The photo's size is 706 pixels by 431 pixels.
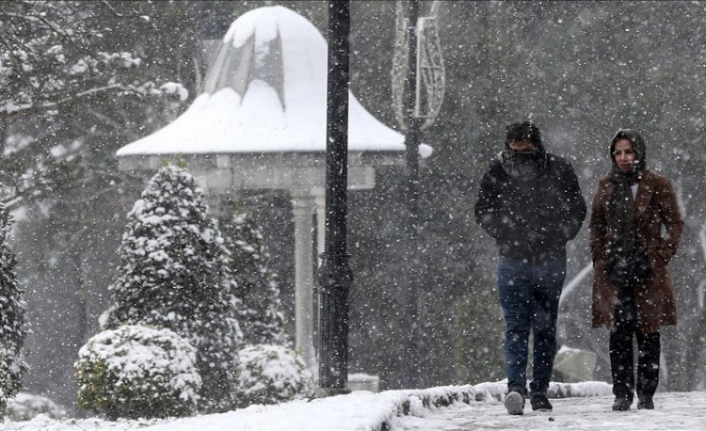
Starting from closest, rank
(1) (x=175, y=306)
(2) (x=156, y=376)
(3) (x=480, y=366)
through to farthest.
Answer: (2) (x=156, y=376), (1) (x=175, y=306), (3) (x=480, y=366)

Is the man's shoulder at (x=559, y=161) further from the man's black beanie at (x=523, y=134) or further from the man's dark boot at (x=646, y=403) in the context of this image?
the man's dark boot at (x=646, y=403)

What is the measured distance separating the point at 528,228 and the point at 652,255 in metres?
0.75

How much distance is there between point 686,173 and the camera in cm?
3005

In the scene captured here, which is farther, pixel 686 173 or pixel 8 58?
pixel 686 173

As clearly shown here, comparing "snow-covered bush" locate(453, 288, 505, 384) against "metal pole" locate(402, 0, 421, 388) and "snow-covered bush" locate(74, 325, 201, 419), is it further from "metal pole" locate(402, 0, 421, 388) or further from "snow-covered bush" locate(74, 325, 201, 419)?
"snow-covered bush" locate(74, 325, 201, 419)

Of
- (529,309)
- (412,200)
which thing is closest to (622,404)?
(529,309)

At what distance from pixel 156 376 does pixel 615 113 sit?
783 inches

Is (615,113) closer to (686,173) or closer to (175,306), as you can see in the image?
(686,173)

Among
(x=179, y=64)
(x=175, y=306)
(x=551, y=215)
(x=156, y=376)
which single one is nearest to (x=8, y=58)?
(x=175, y=306)

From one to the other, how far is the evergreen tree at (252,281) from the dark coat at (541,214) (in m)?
9.29

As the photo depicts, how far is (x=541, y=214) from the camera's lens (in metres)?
8.48

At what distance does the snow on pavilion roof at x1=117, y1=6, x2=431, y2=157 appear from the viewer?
20.2 m

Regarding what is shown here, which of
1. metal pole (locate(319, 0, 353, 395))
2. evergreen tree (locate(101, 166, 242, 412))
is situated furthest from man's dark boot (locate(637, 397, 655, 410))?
evergreen tree (locate(101, 166, 242, 412))

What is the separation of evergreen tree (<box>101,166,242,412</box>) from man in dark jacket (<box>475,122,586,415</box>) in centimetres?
545
